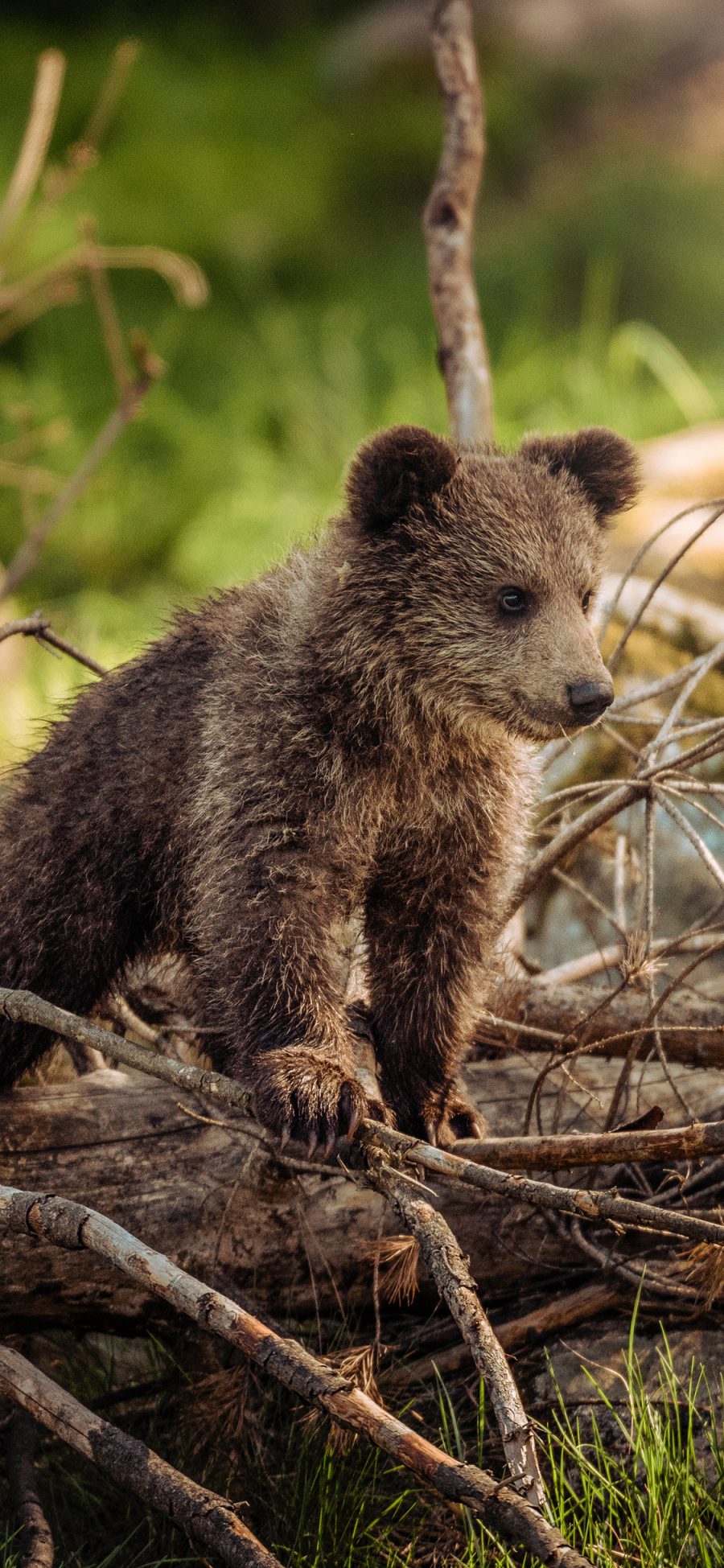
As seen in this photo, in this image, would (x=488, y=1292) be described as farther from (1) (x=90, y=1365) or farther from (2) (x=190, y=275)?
(2) (x=190, y=275)

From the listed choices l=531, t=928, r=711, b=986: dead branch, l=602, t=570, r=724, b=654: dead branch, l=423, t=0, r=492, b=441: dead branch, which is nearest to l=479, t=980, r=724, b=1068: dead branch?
l=531, t=928, r=711, b=986: dead branch

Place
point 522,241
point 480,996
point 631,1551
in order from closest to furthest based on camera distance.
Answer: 1. point 631,1551
2. point 480,996
3. point 522,241

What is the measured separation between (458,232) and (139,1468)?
11.3 feet

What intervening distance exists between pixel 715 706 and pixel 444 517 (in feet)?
6.06

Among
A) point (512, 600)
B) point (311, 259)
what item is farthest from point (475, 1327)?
point (311, 259)

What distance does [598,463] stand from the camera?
3.18 m

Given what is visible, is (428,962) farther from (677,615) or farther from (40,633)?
(677,615)

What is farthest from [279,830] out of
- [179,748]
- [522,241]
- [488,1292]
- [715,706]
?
[522,241]

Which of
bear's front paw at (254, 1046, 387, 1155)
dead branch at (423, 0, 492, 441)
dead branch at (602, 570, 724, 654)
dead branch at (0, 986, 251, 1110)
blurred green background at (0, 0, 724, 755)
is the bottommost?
bear's front paw at (254, 1046, 387, 1155)

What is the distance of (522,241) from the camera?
11.6m

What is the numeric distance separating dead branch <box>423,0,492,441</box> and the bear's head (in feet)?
4.46

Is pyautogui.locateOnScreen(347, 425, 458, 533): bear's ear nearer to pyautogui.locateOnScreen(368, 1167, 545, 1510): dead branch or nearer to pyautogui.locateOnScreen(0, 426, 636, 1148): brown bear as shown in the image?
pyautogui.locateOnScreen(0, 426, 636, 1148): brown bear

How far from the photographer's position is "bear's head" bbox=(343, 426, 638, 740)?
2889 millimetres

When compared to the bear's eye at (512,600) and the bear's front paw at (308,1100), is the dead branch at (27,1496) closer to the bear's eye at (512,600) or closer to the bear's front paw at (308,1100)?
the bear's front paw at (308,1100)
